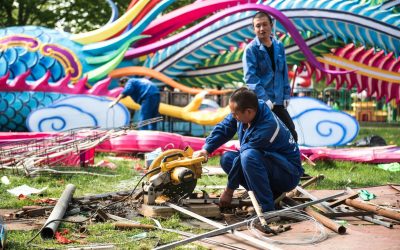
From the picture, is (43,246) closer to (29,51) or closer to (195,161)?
(195,161)

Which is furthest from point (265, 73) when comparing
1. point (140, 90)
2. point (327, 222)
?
point (140, 90)

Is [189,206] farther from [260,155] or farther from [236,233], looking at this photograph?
[236,233]

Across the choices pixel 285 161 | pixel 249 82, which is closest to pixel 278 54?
pixel 249 82

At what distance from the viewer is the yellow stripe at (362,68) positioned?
48.5ft

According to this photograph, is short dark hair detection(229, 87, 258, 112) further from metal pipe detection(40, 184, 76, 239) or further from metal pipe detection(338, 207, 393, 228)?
metal pipe detection(40, 184, 76, 239)

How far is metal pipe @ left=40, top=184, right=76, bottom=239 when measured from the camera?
4.26m

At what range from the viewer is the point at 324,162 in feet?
29.5

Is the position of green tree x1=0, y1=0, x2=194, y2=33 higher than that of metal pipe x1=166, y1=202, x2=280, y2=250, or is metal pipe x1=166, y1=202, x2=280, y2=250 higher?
green tree x1=0, y1=0, x2=194, y2=33

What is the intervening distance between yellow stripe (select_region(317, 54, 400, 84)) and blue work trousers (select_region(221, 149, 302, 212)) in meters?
10.6

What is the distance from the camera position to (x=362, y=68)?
49.8ft

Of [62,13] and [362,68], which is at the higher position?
[62,13]

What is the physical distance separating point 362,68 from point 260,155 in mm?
11046

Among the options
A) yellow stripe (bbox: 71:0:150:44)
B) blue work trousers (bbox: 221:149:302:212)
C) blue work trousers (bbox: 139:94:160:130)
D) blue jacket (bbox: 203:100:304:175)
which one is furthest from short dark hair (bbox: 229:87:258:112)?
yellow stripe (bbox: 71:0:150:44)

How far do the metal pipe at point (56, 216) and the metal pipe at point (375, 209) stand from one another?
244 cm
